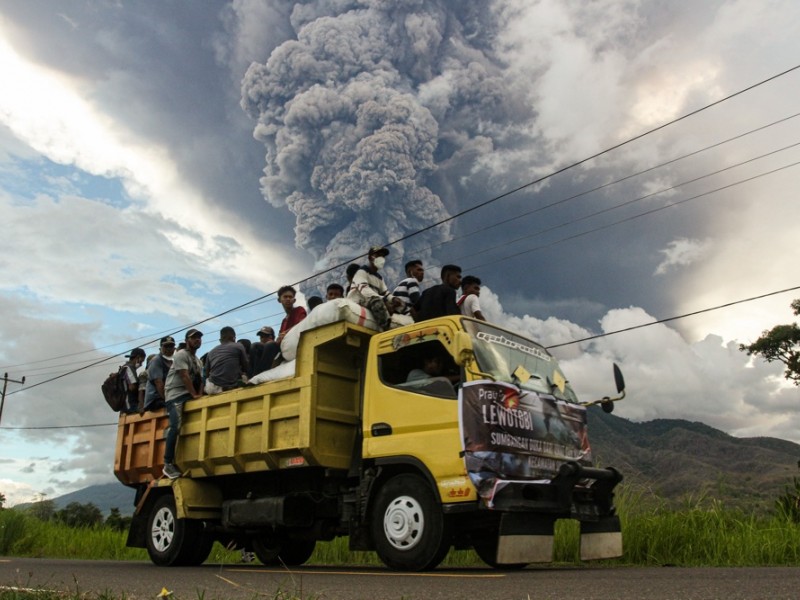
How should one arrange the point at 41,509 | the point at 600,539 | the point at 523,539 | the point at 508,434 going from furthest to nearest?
the point at 41,509 < the point at 600,539 < the point at 508,434 < the point at 523,539

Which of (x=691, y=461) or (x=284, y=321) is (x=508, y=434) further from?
(x=691, y=461)

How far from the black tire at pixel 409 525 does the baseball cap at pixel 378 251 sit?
3065 mm

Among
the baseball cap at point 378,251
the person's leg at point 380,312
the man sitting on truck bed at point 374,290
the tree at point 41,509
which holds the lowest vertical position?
the tree at point 41,509

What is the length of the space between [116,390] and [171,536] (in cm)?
277

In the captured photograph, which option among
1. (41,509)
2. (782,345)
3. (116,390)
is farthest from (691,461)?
(116,390)

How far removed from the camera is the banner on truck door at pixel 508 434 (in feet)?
20.3

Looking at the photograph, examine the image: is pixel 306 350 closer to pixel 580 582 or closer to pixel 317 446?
pixel 317 446

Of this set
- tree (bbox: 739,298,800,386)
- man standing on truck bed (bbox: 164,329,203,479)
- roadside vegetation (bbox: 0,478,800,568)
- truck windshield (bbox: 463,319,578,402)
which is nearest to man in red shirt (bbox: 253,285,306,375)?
man standing on truck bed (bbox: 164,329,203,479)

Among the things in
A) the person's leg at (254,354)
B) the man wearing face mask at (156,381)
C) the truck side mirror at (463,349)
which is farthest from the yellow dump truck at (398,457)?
the person's leg at (254,354)

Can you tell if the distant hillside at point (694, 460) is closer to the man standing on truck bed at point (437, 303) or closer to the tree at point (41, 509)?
the man standing on truck bed at point (437, 303)

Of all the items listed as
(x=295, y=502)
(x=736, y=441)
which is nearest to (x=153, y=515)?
(x=295, y=502)

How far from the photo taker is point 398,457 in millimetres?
6742

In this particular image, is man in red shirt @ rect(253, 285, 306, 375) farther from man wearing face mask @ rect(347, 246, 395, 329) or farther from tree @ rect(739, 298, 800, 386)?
tree @ rect(739, 298, 800, 386)

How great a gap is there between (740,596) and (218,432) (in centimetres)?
622
